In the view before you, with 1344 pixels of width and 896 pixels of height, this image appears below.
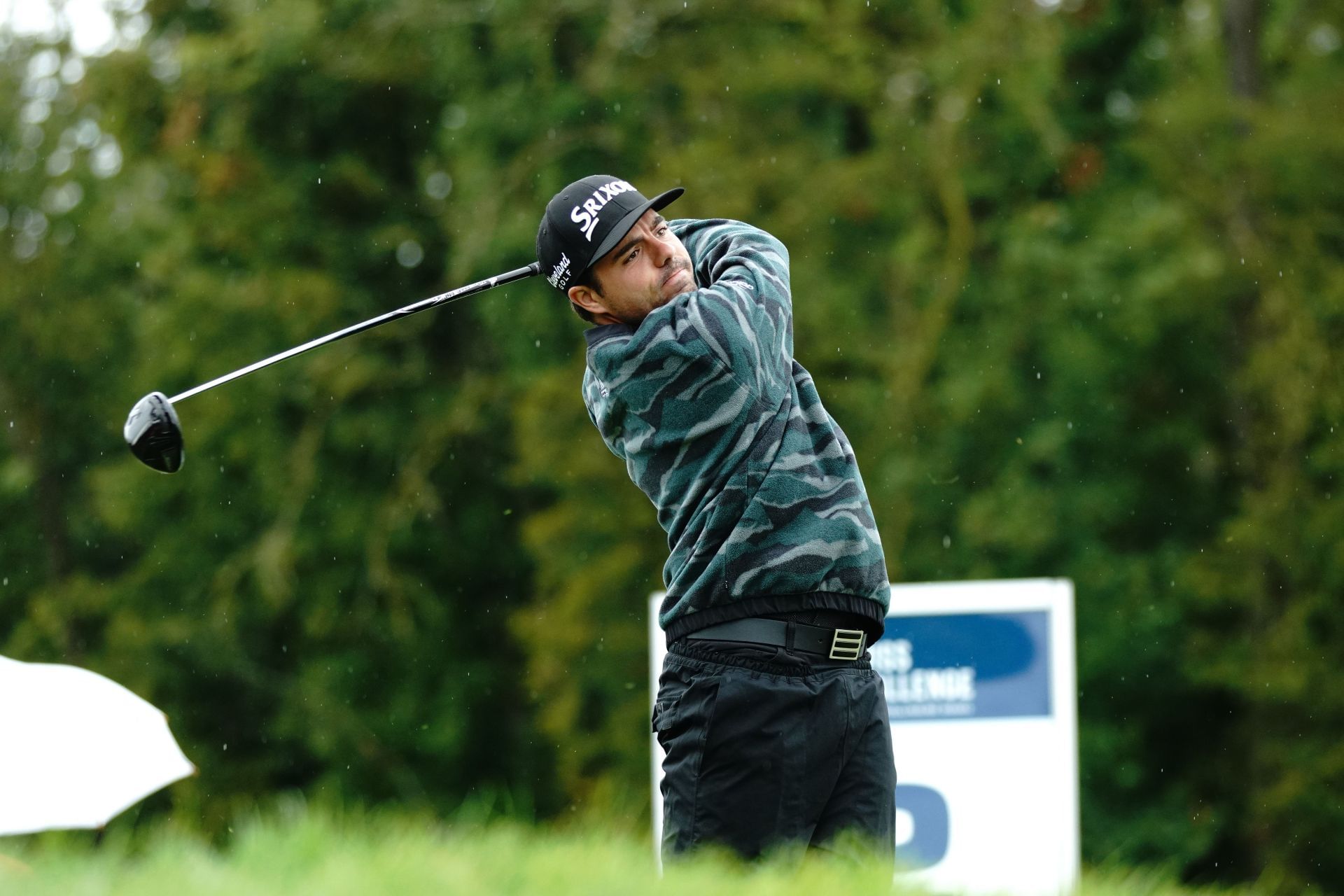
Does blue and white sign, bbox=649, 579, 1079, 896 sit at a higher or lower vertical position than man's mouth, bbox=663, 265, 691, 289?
lower

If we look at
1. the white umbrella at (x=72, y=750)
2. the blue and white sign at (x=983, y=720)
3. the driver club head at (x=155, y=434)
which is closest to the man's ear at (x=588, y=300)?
the driver club head at (x=155, y=434)

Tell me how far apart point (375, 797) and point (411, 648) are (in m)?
1.48

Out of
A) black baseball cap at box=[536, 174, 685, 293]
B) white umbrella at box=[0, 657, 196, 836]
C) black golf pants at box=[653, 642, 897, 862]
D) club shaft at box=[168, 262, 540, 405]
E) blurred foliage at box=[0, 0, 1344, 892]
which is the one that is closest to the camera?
white umbrella at box=[0, 657, 196, 836]

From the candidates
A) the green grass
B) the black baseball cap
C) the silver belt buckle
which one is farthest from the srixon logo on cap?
the green grass

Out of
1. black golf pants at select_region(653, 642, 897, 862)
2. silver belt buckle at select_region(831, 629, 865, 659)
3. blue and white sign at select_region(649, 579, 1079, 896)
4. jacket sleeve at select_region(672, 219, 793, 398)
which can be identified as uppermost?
jacket sleeve at select_region(672, 219, 793, 398)

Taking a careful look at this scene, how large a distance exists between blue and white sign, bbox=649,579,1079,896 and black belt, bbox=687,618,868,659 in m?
2.92

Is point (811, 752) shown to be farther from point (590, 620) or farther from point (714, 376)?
point (590, 620)

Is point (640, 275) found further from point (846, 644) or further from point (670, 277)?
point (846, 644)

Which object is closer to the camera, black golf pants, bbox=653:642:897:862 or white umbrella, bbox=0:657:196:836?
white umbrella, bbox=0:657:196:836

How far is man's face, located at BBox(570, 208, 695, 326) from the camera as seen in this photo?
11.8 ft

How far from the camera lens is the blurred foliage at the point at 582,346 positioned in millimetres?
14750

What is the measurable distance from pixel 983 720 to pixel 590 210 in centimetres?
354

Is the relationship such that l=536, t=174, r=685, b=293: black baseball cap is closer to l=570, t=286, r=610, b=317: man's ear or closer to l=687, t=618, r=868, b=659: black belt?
l=570, t=286, r=610, b=317: man's ear

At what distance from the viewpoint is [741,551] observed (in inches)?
137
